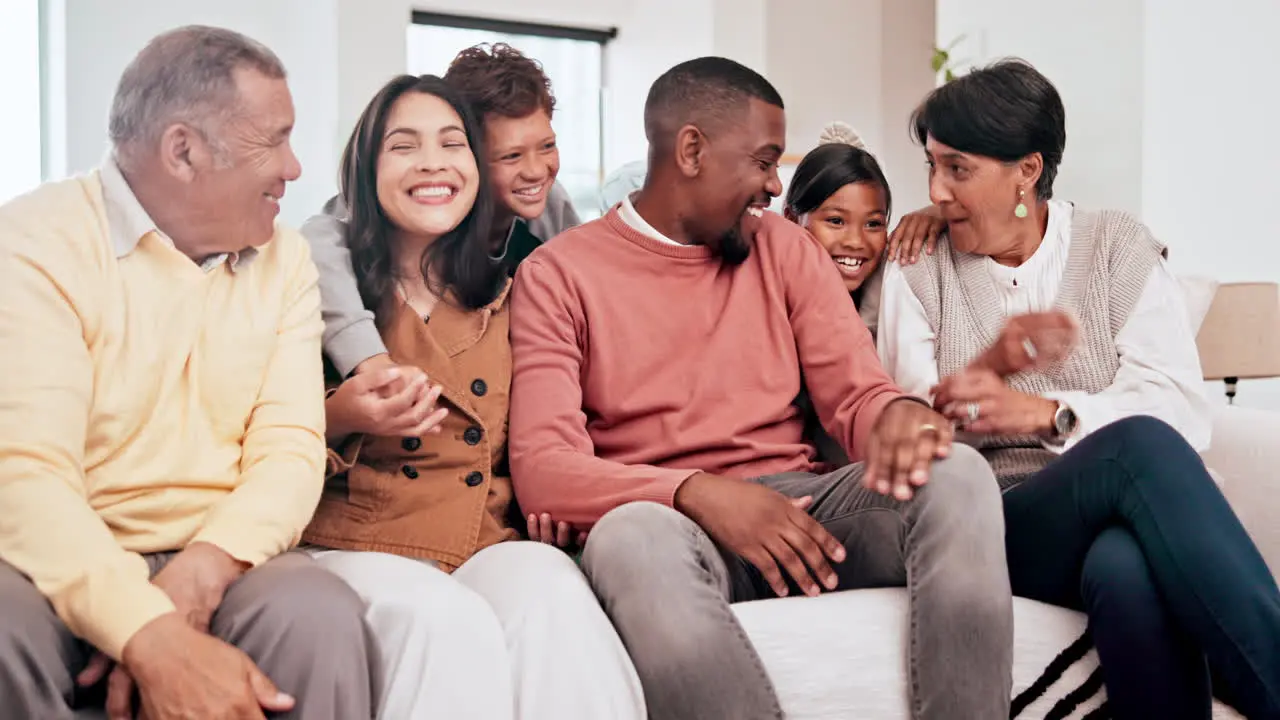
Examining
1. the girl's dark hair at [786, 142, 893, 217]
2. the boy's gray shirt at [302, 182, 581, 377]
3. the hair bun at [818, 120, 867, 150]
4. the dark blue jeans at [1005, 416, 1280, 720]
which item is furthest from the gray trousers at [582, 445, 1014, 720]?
the hair bun at [818, 120, 867, 150]

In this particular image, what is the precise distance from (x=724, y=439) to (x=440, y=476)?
398mm

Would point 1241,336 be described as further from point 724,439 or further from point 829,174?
point 724,439

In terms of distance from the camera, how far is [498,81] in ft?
6.15

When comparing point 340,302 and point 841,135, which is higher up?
point 841,135

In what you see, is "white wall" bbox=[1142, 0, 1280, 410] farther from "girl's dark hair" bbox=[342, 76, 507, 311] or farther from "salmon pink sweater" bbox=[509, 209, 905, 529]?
"girl's dark hair" bbox=[342, 76, 507, 311]

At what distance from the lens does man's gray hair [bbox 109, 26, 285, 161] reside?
1.39m

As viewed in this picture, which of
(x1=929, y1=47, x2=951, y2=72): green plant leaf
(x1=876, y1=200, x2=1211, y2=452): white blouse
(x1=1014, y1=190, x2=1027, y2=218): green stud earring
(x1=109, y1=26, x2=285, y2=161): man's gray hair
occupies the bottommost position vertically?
(x1=876, y1=200, x2=1211, y2=452): white blouse

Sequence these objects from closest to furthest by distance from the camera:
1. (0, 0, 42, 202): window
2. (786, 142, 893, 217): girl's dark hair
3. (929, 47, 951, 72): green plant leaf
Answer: (786, 142, 893, 217): girl's dark hair, (0, 0, 42, 202): window, (929, 47, 951, 72): green plant leaf

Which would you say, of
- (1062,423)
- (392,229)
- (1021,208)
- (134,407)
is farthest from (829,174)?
(134,407)

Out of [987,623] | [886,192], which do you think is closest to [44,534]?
[987,623]

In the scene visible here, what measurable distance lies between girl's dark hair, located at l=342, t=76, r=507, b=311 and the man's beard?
344 millimetres

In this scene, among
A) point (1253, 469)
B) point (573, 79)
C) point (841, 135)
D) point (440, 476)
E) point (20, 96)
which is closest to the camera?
point (440, 476)

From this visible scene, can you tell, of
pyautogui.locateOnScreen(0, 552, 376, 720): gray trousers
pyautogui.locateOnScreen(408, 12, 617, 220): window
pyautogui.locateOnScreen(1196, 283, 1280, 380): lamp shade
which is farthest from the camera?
pyautogui.locateOnScreen(408, 12, 617, 220): window

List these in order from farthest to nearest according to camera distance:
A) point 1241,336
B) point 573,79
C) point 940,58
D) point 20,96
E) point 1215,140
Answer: point 573,79, point 940,58, point 20,96, point 1215,140, point 1241,336
